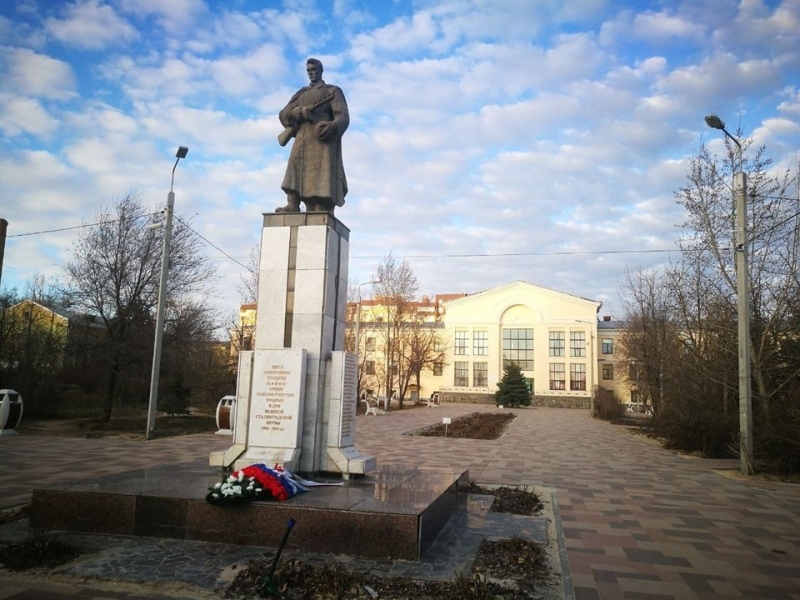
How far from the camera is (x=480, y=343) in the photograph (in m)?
64.9

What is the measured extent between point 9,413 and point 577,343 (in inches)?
2165

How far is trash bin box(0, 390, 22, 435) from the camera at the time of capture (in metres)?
16.7

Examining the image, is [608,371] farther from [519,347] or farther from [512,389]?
[512,389]

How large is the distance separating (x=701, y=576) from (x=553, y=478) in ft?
20.3

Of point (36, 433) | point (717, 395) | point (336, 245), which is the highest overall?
point (336, 245)

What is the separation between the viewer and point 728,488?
10.9 meters

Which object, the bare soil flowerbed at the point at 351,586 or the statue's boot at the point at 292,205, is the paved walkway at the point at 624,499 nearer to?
the bare soil flowerbed at the point at 351,586

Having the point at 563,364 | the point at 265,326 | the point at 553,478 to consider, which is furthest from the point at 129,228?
the point at 563,364

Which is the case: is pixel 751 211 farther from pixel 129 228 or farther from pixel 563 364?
pixel 563 364

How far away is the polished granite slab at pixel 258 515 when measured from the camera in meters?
5.67

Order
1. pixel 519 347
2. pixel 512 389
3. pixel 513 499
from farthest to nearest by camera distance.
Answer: pixel 519 347, pixel 512 389, pixel 513 499

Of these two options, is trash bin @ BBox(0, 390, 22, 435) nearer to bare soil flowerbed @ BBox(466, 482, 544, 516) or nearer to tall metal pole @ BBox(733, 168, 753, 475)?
bare soil flowerbed @ BBox(466, 482, 544, 516)

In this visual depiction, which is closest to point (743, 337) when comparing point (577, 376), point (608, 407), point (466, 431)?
point (466, 431)

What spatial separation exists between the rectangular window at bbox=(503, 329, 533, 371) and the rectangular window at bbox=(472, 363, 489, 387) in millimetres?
2258
